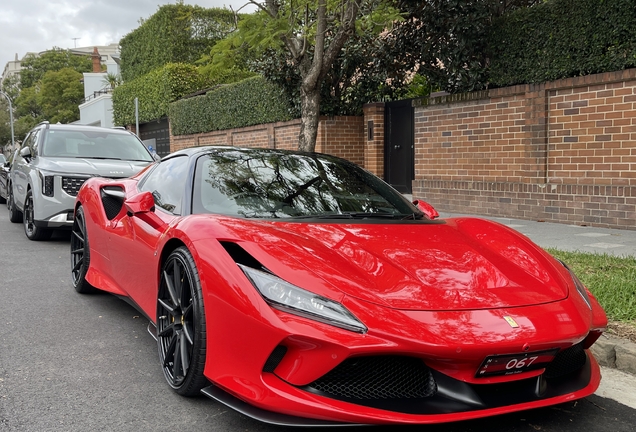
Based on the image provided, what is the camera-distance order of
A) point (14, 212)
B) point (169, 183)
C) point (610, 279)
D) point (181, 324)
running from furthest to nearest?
point (14, 212)
point (610, 279)
point (169, 183)
point (181, 324)

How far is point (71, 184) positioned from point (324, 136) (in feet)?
23.1

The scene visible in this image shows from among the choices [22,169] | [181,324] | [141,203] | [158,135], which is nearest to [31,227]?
[22,169]

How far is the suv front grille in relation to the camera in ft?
26.5

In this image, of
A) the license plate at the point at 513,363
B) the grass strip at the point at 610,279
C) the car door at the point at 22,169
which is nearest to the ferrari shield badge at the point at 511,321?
the license plate at the point at 513,363

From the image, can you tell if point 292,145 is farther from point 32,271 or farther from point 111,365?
point 111,365

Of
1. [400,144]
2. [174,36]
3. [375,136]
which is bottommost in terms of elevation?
[400,144]

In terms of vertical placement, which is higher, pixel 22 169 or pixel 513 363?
pixel 22 169

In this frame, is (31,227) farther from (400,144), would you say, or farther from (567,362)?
(567,362)

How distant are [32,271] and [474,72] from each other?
7693 mm

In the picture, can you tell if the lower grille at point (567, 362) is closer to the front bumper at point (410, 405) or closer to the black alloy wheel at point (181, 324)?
the front bumper at point (410, 405)

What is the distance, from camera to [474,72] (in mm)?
10562

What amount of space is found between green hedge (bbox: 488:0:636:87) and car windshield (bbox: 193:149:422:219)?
5.87m

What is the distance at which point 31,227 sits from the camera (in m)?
8.60

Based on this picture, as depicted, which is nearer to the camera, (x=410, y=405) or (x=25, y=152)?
(x=410, y=405)
